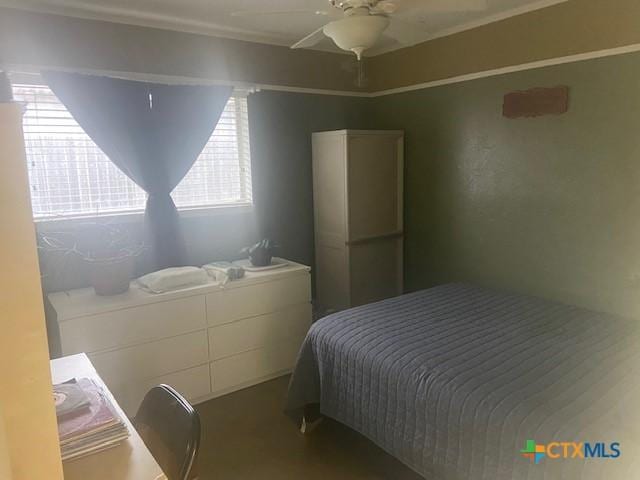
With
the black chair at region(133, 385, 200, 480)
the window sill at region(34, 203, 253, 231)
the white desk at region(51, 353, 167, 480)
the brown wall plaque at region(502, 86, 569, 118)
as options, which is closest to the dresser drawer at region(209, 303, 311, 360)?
the window sill at region(34, 203, 253, 231)

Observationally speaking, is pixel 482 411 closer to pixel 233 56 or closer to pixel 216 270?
pixel 216 270

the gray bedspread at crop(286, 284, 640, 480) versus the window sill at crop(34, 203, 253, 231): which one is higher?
the window sill at crop(34, 203, 253, 231)

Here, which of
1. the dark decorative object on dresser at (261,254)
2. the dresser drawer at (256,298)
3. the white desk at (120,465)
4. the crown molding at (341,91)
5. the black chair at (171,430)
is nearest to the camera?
the white desk at (120,465)

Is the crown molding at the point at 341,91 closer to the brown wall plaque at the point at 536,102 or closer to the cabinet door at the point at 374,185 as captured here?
the brown wall plaque at the point at 536,102

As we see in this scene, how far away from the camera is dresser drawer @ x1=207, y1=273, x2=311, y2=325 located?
2924 millimetres

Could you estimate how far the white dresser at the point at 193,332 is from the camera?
2.57 meters

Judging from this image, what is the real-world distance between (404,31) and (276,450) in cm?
224

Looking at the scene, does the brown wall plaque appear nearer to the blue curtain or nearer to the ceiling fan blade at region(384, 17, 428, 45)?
the ceiling fan blade at region(384, 17, 428, 45)

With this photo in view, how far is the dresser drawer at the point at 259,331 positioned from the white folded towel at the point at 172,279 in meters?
0.33

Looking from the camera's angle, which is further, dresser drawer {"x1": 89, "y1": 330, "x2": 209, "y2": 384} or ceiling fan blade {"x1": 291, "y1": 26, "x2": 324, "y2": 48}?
dresser drawer {"x1": 89, "y1": 330, "x2": 209, "y2": 384}

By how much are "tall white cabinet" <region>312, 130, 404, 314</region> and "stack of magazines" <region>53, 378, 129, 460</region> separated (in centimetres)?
242


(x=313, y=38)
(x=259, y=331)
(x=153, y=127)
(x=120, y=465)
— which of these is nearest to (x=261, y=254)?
(x=259, y=331)

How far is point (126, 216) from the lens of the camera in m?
3.02

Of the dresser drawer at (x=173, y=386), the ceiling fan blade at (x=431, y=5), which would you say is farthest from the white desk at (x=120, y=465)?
the ceiling fan blade at (x=431, y=5)
